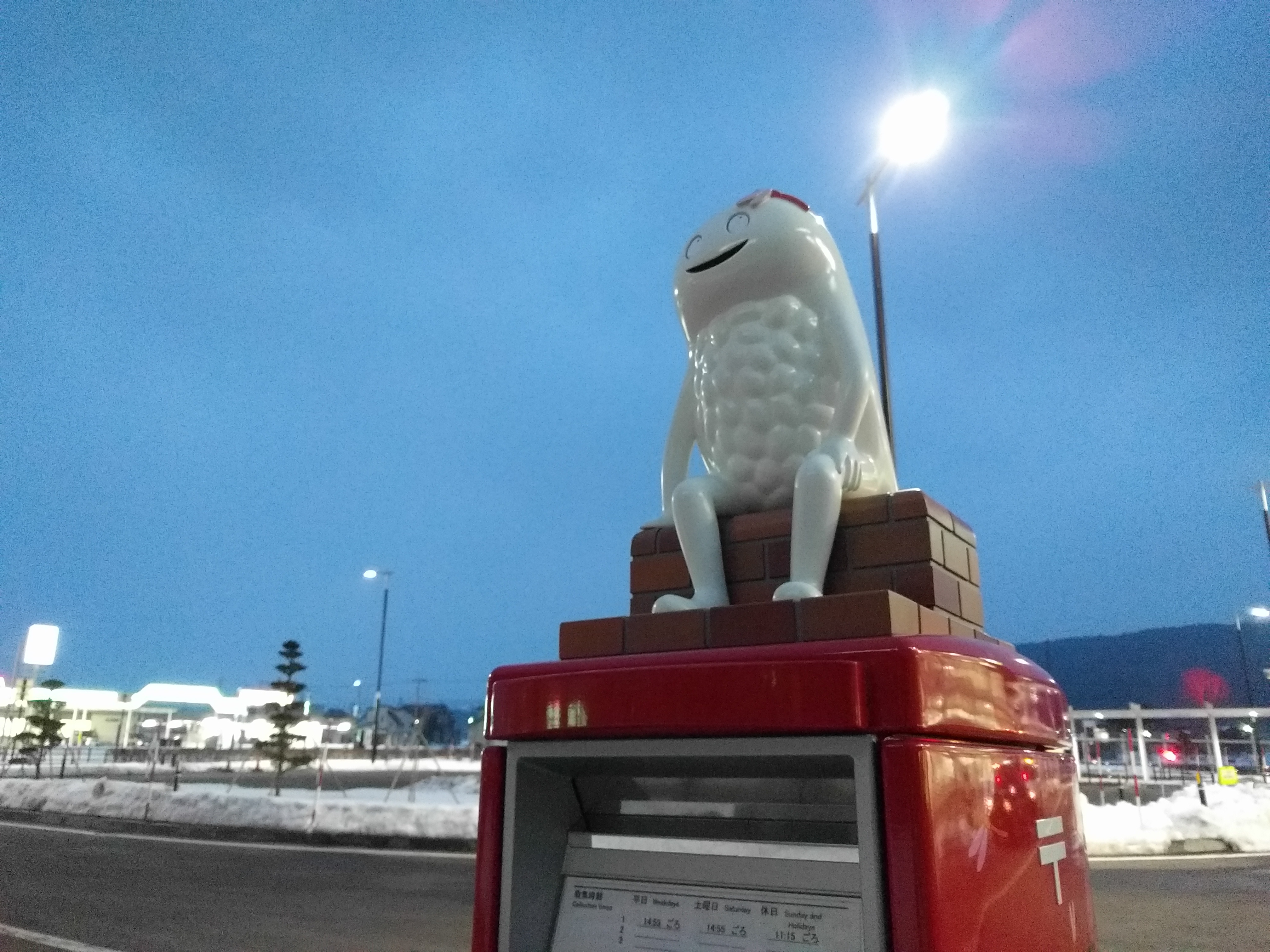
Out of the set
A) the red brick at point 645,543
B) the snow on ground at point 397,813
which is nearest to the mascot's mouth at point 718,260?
the red brick at point 645,543

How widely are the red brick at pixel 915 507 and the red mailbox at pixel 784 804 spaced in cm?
34

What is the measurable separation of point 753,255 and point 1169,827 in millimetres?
12530

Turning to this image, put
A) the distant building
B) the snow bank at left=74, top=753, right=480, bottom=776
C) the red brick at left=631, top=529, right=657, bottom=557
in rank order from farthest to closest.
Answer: the distant building < the snow bank at left=74, top=753, right=480, bottom=776 < the red brick at left=631, top=529, right=657, bottom=557

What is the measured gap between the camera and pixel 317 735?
52.3 meters

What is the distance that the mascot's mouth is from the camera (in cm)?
233

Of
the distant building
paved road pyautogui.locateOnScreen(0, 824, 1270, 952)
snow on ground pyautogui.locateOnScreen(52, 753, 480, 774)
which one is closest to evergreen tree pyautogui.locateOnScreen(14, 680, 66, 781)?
snow on ground pyautogui.locateOnScreen(52, 753, 480, 774)

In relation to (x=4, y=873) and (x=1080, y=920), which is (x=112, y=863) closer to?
(x=4, y=873)

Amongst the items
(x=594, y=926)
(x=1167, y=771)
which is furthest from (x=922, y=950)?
(x=1167, y=771)

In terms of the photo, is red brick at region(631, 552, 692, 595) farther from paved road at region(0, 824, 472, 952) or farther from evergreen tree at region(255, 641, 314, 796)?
evergreen tree at region(255, 641, 314, 796)

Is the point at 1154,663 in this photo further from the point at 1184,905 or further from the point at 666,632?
the point at 666,632

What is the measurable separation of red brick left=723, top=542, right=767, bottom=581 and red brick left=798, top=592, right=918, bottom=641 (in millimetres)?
516

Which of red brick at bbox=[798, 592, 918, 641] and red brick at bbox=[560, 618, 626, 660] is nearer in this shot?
red brick at bbox=[798, 592, 918, 641]

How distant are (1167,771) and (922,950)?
38.9 m

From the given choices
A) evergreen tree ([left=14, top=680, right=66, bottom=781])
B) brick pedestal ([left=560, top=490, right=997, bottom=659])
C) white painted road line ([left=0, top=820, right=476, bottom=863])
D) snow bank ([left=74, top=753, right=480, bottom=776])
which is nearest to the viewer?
brick pedestal ([left=560, top=490, right=997, bottom=659])
